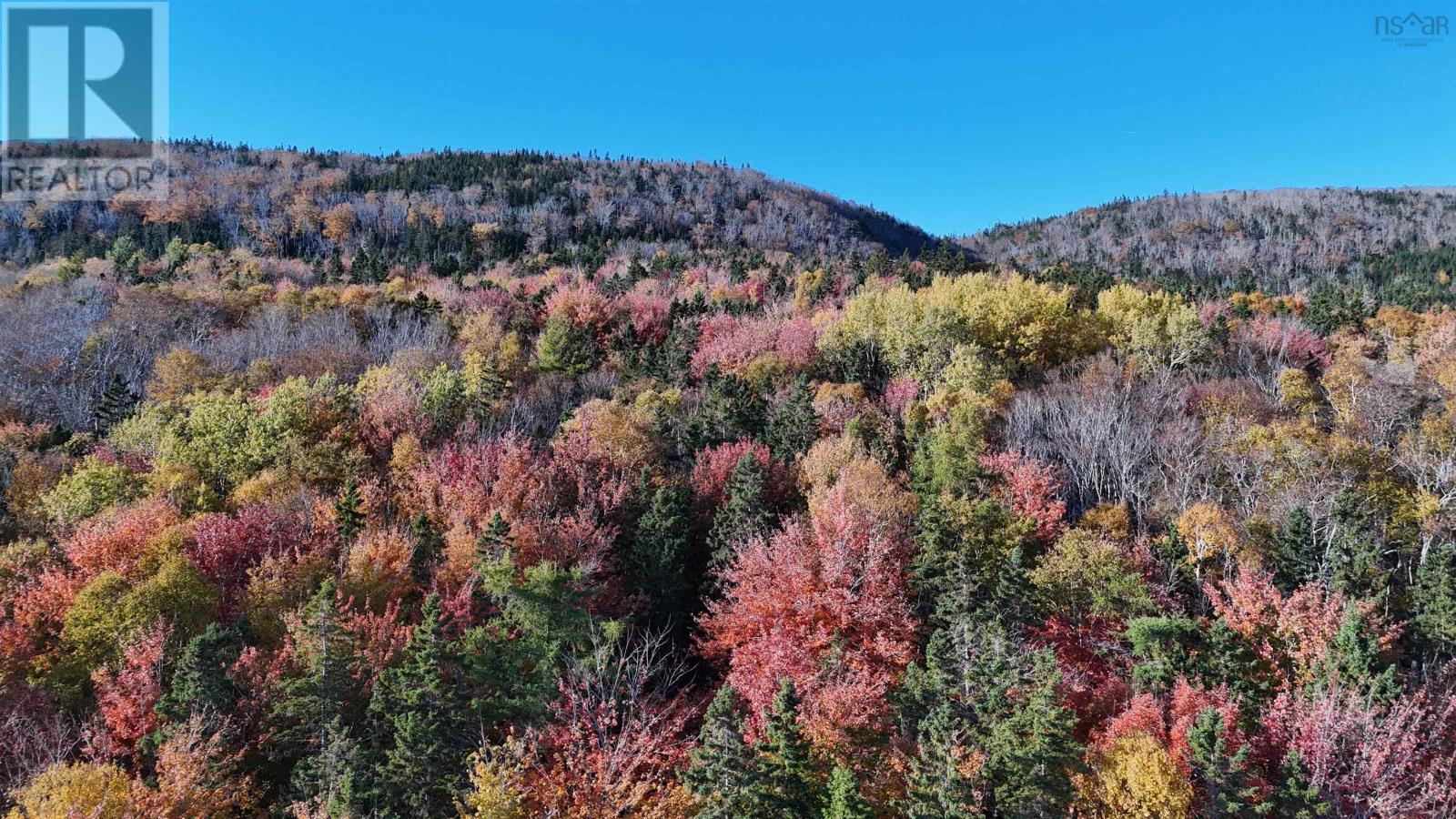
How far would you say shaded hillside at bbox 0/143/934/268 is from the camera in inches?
4427

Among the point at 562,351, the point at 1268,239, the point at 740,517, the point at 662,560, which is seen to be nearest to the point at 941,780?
the point at 740,517

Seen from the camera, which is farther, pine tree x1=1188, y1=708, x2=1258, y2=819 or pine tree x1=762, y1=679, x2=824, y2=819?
pine tree x1=1188, y1=708, x2=1258, y2=819

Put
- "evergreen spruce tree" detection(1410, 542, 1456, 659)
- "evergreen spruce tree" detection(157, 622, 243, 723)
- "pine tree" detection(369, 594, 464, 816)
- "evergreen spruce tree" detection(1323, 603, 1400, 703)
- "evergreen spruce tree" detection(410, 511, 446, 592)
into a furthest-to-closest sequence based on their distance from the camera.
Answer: "evergreen spruce tree" detection(410, 511, 446, 592) → "evergreen spruce tree" detection(1410, 542, 1456, 659) → "evergreen spruce tree" detection(1323, 603, 1400, 703) → "evergreen spruce tree" detection(157, 622, 243, 723) → "pine tree" detection(369, 594, 464, 816)

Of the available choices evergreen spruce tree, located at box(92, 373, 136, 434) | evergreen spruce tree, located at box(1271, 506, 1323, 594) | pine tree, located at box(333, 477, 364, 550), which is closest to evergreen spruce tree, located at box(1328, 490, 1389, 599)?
evergreen spruce tree, located at box(1271, 506, 1323, 594)

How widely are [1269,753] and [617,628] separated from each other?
26030mm

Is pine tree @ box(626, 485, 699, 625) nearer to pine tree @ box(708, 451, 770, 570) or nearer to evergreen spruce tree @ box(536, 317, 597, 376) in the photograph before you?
pine tree @ box(708, 451, 770, 570)

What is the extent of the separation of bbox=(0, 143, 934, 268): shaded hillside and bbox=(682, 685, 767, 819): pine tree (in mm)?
88452

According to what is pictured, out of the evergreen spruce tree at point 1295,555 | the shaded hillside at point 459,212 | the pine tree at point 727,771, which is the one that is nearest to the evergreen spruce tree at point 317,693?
the pine tree at point 727,771

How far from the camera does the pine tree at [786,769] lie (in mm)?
20703

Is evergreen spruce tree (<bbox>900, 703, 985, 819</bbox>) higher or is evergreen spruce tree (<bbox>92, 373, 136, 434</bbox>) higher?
evergreen spruce tree (<bbox>92, 373, 136, 434</bbox>)

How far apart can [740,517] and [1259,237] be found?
191686mm

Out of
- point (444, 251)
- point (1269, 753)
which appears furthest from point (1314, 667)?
point (444, 251)

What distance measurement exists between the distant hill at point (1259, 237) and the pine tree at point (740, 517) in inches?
4583

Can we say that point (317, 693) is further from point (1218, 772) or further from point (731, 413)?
point (731, 413)
